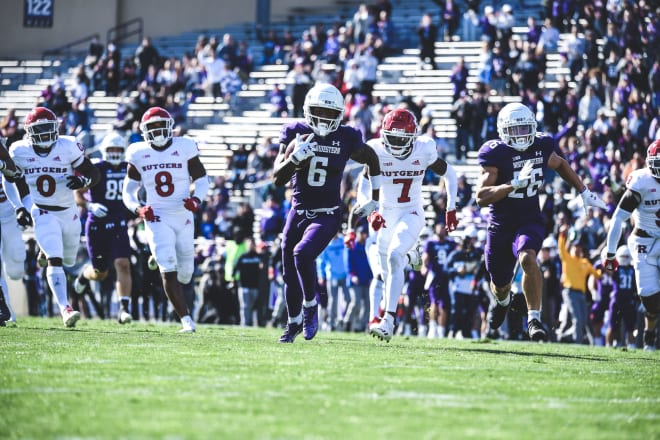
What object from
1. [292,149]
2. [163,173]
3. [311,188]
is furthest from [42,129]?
[311,188]

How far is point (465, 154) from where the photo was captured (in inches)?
823

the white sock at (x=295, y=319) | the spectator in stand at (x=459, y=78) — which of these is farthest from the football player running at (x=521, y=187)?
the spectator in stand at (x=459, y=78)

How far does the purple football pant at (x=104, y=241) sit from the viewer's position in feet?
42.3

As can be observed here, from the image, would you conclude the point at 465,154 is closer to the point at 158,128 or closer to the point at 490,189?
the point at 158,128

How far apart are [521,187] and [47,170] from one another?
14.7 feet

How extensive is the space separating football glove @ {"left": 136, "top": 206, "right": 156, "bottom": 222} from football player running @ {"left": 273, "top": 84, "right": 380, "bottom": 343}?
1.53m

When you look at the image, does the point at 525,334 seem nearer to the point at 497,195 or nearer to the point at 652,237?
the point at 652,237

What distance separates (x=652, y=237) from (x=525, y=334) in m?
5.19

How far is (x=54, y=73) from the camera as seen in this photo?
107 ft

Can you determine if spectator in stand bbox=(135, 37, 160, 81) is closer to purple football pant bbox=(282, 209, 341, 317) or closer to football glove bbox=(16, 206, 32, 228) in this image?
football glove bbox=(16, 206, 32, 228)

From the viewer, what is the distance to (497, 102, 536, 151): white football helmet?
32.0 feet

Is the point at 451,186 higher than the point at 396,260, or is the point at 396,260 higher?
the point at 451,186

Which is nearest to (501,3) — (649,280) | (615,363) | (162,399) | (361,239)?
(361,239)

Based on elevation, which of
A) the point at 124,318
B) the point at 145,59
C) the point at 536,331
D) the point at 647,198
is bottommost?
the point at 124,318
